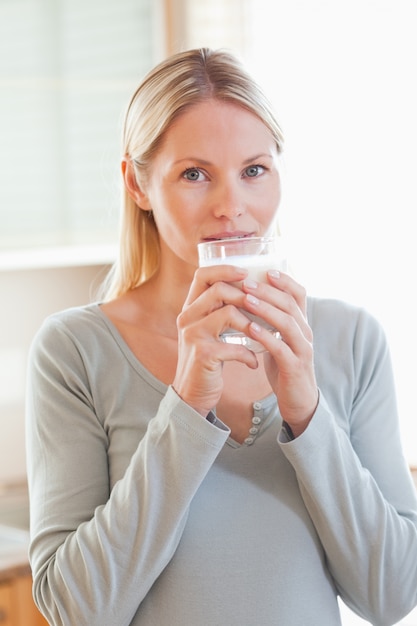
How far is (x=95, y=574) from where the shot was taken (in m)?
1.36

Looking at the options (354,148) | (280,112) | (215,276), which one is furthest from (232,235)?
(354,148)

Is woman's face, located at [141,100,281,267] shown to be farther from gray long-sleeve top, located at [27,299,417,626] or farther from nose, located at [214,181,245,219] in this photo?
gray long-sleeve top, located at [27,299,417,626]

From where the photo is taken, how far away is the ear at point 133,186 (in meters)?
1.67

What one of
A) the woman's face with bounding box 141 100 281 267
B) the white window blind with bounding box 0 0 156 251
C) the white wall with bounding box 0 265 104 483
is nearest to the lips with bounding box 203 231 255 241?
the woman's face with bounding box 141 100 281 267

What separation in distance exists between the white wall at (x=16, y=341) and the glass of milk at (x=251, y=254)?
2.00 meters

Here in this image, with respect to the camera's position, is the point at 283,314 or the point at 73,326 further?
the point at 73,326

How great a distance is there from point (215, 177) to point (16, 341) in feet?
6.54

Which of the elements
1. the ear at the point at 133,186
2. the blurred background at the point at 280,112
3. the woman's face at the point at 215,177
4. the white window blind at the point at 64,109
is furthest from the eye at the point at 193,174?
the white window blind at the point at 64,109

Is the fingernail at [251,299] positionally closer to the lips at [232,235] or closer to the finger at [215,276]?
the finger at [215,276]

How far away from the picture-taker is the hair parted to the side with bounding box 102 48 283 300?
153 centimetres

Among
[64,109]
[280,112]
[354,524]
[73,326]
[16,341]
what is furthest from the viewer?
[16,341]

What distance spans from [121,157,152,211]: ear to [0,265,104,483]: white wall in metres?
1.60

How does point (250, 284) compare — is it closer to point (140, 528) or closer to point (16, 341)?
point (140, 528)

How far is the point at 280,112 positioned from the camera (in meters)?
2.69
